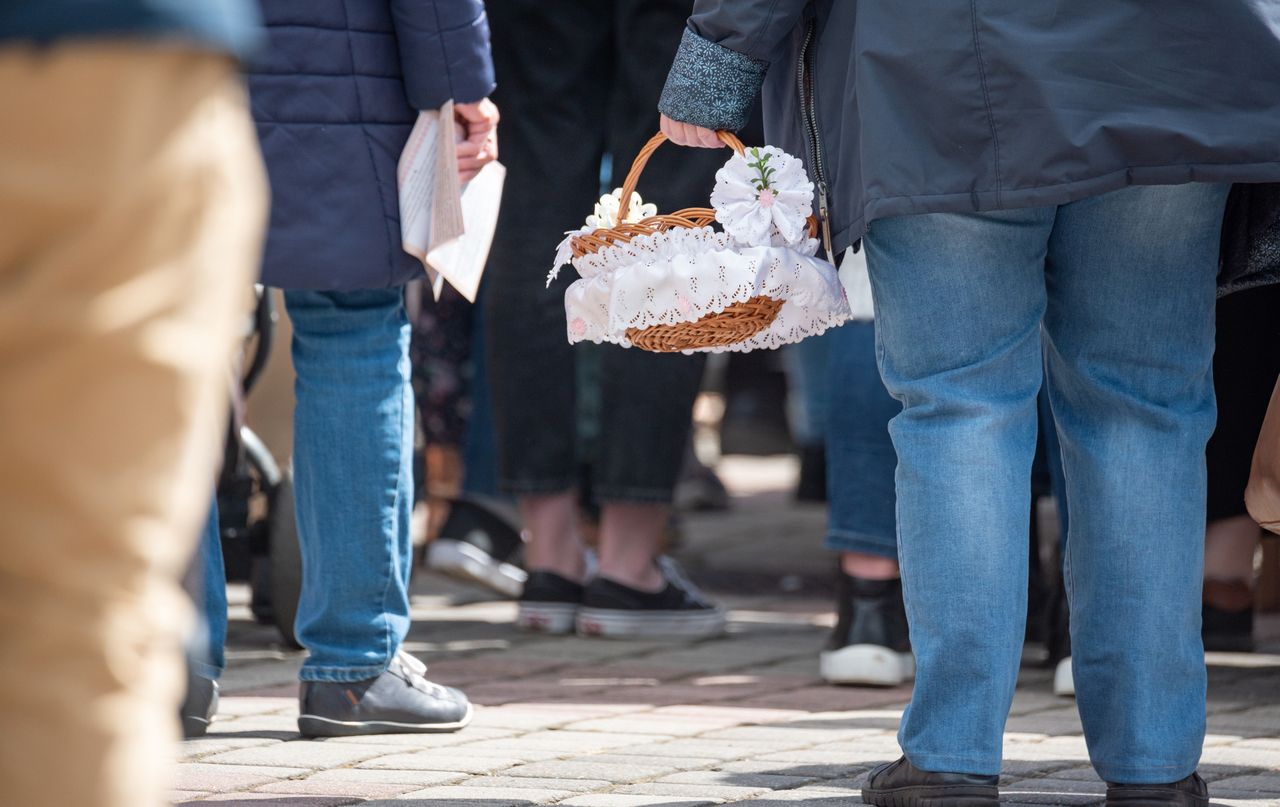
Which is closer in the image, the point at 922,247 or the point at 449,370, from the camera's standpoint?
the point at 922,247

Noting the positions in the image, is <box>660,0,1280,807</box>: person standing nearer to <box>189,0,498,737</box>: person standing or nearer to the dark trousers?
<box>189,0,498,737</box>: person standing

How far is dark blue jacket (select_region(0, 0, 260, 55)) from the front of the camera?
4.33 feet

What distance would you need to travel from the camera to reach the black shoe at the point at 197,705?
10.1ft

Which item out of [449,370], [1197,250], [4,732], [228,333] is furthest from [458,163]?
[449,370]

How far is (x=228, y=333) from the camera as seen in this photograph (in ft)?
4.74

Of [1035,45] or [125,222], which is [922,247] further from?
[125,222]

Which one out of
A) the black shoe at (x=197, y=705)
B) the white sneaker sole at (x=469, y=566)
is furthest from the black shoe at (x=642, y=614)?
the black shoe at (x=197, y=705)

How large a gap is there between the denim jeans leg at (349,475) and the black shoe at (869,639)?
1.03 metres

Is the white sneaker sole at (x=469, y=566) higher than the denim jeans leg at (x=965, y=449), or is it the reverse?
the denim jeans leg at (x=965, y=449)

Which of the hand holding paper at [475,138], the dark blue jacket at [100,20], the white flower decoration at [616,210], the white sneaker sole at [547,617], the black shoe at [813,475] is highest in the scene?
the dark blue jacket at [100,20]

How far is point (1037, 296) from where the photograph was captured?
100 inches

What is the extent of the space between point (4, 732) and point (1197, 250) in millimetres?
1784

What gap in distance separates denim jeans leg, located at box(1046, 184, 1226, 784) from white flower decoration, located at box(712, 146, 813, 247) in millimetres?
376

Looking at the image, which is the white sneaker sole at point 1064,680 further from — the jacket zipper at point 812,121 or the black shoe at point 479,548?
the black shoe at point 479,548
